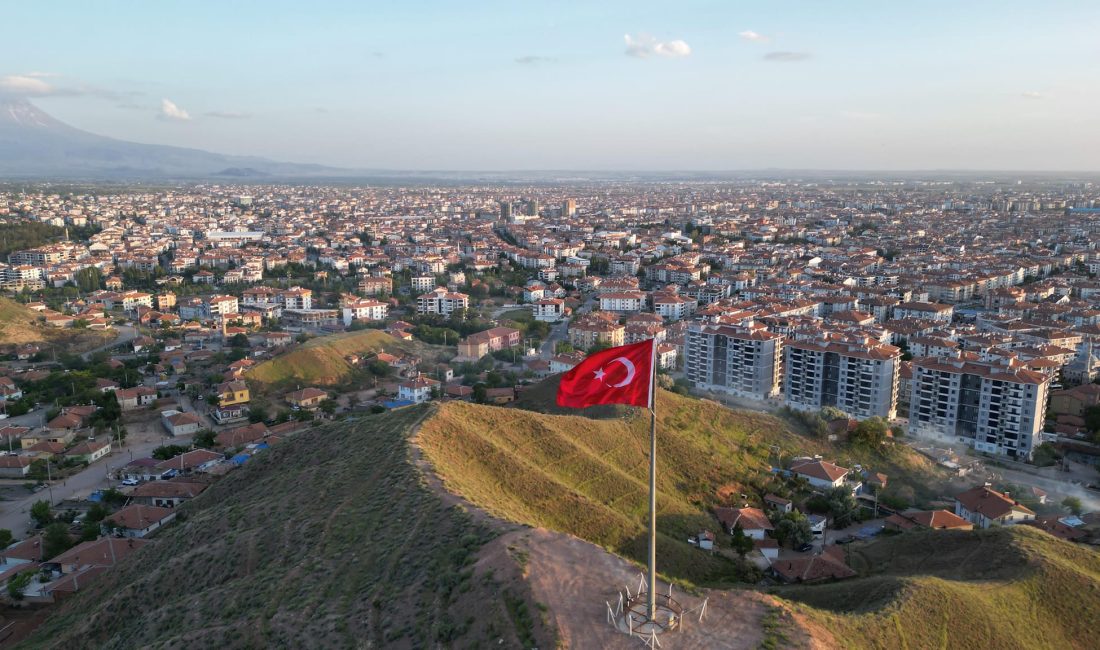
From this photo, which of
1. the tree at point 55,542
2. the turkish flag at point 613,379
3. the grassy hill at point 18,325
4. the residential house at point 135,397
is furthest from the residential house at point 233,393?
the turkish flag at point 613,379

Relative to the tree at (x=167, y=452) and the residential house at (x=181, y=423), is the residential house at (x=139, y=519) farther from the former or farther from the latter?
the residential house at (x=181, y=423)

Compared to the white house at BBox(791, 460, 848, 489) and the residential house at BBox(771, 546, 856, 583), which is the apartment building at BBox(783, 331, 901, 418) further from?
the residential house at BBox(771, 546, 856, 583)

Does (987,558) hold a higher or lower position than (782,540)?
higher

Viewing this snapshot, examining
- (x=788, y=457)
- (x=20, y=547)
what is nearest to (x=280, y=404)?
(x=20, y=547)

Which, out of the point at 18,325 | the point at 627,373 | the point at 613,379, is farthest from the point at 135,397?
the point at 627,373

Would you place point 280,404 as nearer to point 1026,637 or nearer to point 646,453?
point 646,453
